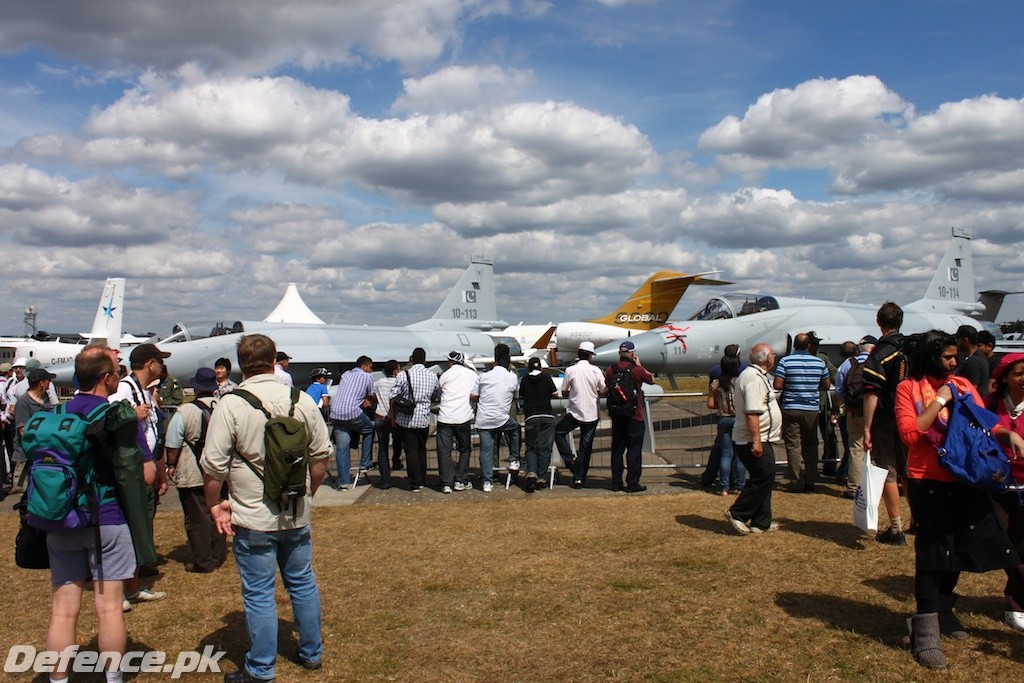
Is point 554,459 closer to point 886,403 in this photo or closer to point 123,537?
point 886,403

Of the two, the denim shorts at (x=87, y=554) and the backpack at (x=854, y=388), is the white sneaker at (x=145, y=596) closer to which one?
the denim shorts at (x=87, y=554)

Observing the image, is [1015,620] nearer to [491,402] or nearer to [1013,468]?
[1013,468]

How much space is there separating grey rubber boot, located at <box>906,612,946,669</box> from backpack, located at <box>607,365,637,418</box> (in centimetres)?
436

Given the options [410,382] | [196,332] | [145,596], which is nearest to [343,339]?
[196,332]

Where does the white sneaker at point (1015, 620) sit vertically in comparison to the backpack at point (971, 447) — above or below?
below

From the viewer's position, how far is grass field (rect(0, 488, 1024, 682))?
393 centimetres

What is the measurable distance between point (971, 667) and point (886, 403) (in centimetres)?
246

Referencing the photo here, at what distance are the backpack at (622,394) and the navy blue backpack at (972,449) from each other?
4.36 meters

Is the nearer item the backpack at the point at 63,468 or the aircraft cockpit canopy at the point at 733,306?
the backpack at the point at 63,468

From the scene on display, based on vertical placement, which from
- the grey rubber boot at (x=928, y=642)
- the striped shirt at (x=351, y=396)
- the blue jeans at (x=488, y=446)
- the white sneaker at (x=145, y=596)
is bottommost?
the white sneaker at (x=145, y=596)

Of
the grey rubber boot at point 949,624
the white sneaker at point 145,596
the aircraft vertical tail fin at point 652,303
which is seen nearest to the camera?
the grey rubber boot at point 949,624

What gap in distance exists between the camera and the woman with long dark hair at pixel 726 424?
27.3 ft

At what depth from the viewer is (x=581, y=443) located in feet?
29.5

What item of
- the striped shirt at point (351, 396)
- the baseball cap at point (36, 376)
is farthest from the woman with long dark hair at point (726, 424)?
the baseball cap at point (36, 376)
